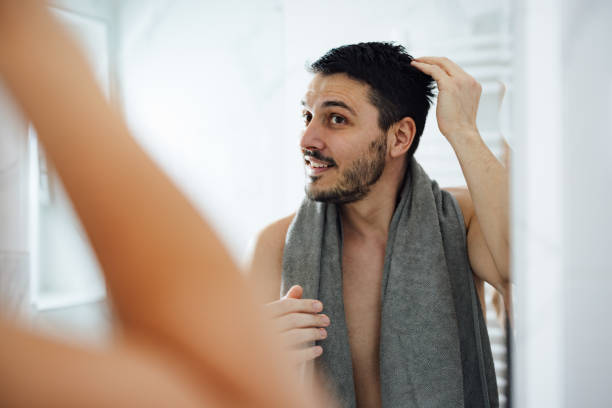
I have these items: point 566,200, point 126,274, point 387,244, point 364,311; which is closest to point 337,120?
point 387,244

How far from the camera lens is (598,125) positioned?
0.27 meters

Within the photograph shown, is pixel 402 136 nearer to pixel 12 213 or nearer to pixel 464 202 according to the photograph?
pixel 464 202

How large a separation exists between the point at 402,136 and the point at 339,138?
130 millimetres

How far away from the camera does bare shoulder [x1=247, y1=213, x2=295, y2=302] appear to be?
0.75 meters

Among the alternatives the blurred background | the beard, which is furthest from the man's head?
the blurred background

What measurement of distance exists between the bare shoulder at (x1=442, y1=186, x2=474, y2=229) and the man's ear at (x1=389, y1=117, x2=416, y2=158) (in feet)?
0.40

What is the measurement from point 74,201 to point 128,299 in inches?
1.2

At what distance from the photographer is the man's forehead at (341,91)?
0.72m

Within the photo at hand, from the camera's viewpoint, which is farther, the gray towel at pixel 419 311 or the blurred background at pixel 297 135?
the gray towel at pixel 419 311

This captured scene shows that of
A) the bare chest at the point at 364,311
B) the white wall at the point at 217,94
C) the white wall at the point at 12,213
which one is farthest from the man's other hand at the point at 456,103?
the white wall at the point at 12,213

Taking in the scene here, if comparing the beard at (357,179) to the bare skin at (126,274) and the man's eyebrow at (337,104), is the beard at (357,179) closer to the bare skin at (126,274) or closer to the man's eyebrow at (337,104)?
the man's eyebrow at (337,104)

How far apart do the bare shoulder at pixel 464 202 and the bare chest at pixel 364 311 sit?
0.52ft

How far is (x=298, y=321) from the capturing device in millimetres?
549

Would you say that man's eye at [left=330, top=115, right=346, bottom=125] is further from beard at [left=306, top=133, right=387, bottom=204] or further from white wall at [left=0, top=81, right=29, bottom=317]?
white wall at [left=0, top=81, right=29, bottom=317]
